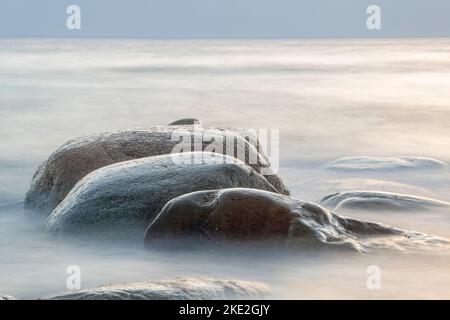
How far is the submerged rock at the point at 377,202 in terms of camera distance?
8023 millimetres

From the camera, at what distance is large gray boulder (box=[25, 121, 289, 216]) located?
25.2 ft

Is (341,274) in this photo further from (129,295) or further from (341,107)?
(341,107)

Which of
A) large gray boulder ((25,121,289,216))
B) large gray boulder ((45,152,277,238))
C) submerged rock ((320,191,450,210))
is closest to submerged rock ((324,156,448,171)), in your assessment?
submerged rock ((320,191,450,210))

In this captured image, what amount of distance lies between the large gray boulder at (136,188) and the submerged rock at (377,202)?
136cm

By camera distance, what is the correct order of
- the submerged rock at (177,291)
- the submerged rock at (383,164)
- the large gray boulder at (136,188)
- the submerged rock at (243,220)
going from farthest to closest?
the submerged rock at (383,164) < the large gray boulder at (136,188) < the submerged rock at (243,220) < the submerged rock at (177,291)

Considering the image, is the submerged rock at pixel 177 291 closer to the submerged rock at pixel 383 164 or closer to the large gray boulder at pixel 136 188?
the large gray boulder at pixel 136 188

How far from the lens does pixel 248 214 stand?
602 centimetres

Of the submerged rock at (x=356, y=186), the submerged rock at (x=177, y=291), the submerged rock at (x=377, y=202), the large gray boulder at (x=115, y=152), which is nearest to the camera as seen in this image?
the submerged rock at (x=177, y=291)

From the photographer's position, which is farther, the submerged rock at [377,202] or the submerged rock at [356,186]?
the submerged rock at [356,186]

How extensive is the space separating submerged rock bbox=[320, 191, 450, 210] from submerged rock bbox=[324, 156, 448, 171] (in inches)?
107

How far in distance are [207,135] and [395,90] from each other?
67.8 feet

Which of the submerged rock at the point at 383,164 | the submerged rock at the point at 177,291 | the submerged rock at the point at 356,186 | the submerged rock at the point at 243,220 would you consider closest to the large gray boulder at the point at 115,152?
the submerged rock at the point at 243,220

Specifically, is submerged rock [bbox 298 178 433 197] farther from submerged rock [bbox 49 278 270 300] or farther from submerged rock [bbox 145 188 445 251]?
submerged rock [bbox 49 278 270 300]

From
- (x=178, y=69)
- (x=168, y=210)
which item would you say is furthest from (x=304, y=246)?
(x=178, y=69)
